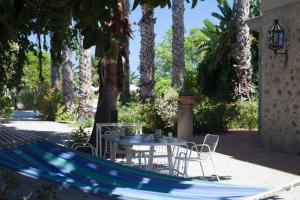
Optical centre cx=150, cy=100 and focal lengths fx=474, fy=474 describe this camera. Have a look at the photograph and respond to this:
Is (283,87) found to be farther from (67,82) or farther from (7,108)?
(67,82)

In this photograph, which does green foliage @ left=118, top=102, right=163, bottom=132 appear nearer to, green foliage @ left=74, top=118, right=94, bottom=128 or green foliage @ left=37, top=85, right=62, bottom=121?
green foliage @ left=74, top=118, right=94, bottom=128

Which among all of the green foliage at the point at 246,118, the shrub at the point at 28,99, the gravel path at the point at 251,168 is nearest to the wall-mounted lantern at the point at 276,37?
the gravel path at the point at 251,168

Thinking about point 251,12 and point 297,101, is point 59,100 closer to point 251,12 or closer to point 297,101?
point 251,12

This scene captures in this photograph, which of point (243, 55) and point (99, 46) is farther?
point (243, 55)

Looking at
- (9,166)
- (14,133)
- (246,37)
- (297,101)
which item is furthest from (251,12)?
(9,166)

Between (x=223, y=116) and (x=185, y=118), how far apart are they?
108 inches

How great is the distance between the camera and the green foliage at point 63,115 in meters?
22.9

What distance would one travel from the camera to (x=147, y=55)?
63.5ft

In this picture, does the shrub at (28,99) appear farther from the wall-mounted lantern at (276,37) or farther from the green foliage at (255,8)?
the wall-mounted lantern at (276,37)

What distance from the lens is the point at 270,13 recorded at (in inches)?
453

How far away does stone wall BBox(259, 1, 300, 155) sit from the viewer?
413 inches

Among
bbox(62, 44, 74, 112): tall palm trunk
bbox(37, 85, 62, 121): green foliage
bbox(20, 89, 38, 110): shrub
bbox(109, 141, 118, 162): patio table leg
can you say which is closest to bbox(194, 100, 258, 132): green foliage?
bbox(109, 141, 118, 162): patio table leg

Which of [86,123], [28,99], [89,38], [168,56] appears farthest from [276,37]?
[168,56]

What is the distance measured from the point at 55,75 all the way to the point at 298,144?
18415 mm
